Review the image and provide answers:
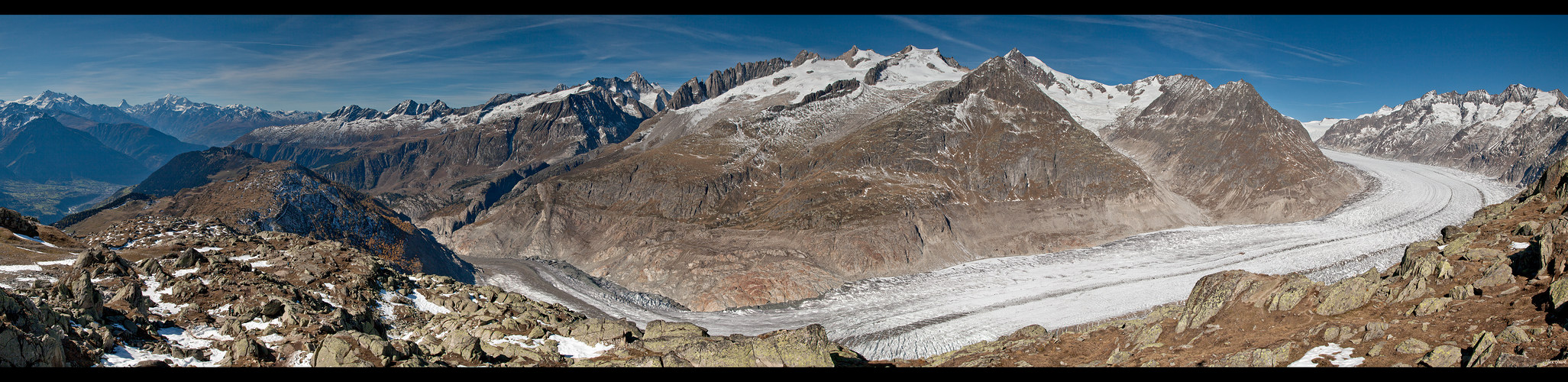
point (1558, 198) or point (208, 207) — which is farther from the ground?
point (1558, 198)

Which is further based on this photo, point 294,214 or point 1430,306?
point 294,214

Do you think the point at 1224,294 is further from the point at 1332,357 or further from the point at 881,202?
the point at 881,202

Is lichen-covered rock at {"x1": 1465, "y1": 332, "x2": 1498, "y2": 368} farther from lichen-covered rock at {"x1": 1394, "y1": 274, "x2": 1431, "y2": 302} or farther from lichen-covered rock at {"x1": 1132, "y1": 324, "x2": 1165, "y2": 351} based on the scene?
lichen-covered rock at {"x1": 1132, "y1": 324, "x2": 1165, "y2": 351}

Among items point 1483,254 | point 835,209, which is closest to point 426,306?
point 1483,254

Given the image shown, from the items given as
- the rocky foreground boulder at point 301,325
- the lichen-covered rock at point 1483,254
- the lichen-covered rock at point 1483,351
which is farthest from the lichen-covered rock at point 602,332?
the lichen-covered rock at point 1483,254

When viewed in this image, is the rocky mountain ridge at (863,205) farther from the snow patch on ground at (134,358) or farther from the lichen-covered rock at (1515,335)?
the lichen-covered rock at (1515,335)

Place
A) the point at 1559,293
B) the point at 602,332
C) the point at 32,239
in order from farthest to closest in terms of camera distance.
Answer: the point at 32,239
the point at 602,332
the point at 1559,293

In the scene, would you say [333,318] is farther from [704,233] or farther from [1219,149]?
[1219,149]

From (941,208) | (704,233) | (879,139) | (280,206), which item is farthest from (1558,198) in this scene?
(280,206)
